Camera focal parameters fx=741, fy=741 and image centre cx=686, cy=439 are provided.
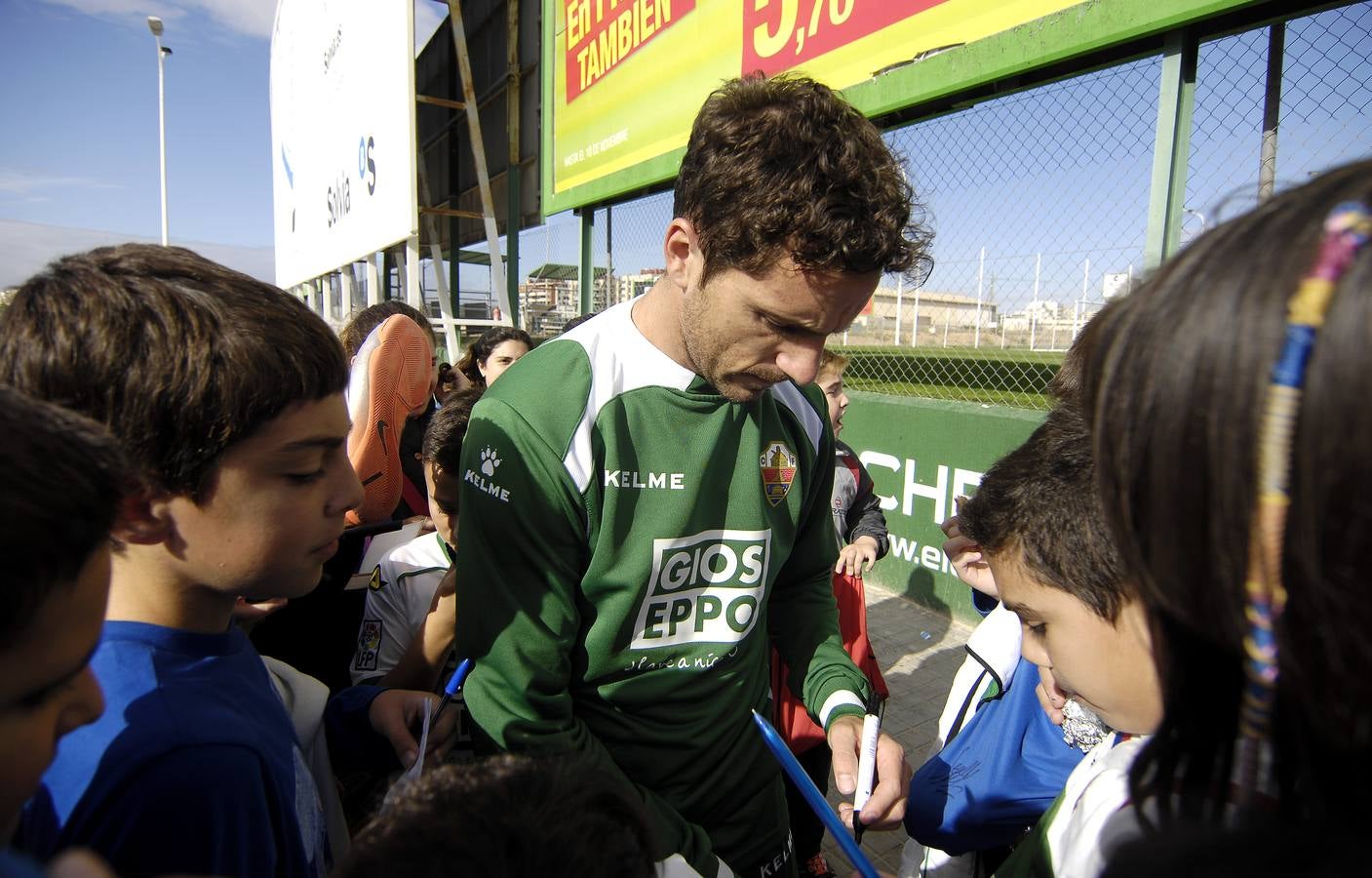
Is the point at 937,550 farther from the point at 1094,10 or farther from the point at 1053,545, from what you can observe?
the point at 1053,545

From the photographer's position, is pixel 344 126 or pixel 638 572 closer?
pixel 638 572

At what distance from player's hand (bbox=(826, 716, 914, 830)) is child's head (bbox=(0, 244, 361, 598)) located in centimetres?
101

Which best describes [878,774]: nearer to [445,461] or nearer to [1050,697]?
[1050,697]

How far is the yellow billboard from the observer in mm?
4039

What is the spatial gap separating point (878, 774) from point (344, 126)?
10379 mm

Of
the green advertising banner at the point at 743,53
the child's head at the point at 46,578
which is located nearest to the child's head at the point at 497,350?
the green advertising banner at the point at 743,53

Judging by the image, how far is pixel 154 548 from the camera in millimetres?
1012

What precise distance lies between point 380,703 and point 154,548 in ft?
1.81

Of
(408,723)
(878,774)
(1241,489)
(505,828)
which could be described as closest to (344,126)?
(408,723)

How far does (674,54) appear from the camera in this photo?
21.2ft

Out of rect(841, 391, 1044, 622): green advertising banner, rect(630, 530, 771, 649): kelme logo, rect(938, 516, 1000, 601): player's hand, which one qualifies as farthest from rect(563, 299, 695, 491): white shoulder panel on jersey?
rect(841, 391, 1044, 622): green advertising banner

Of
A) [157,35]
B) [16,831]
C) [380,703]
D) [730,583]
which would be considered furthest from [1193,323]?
[157,35]

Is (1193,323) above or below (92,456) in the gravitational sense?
above

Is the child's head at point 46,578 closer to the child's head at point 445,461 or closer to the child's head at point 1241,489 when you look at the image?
the child's head at point 1241,489
